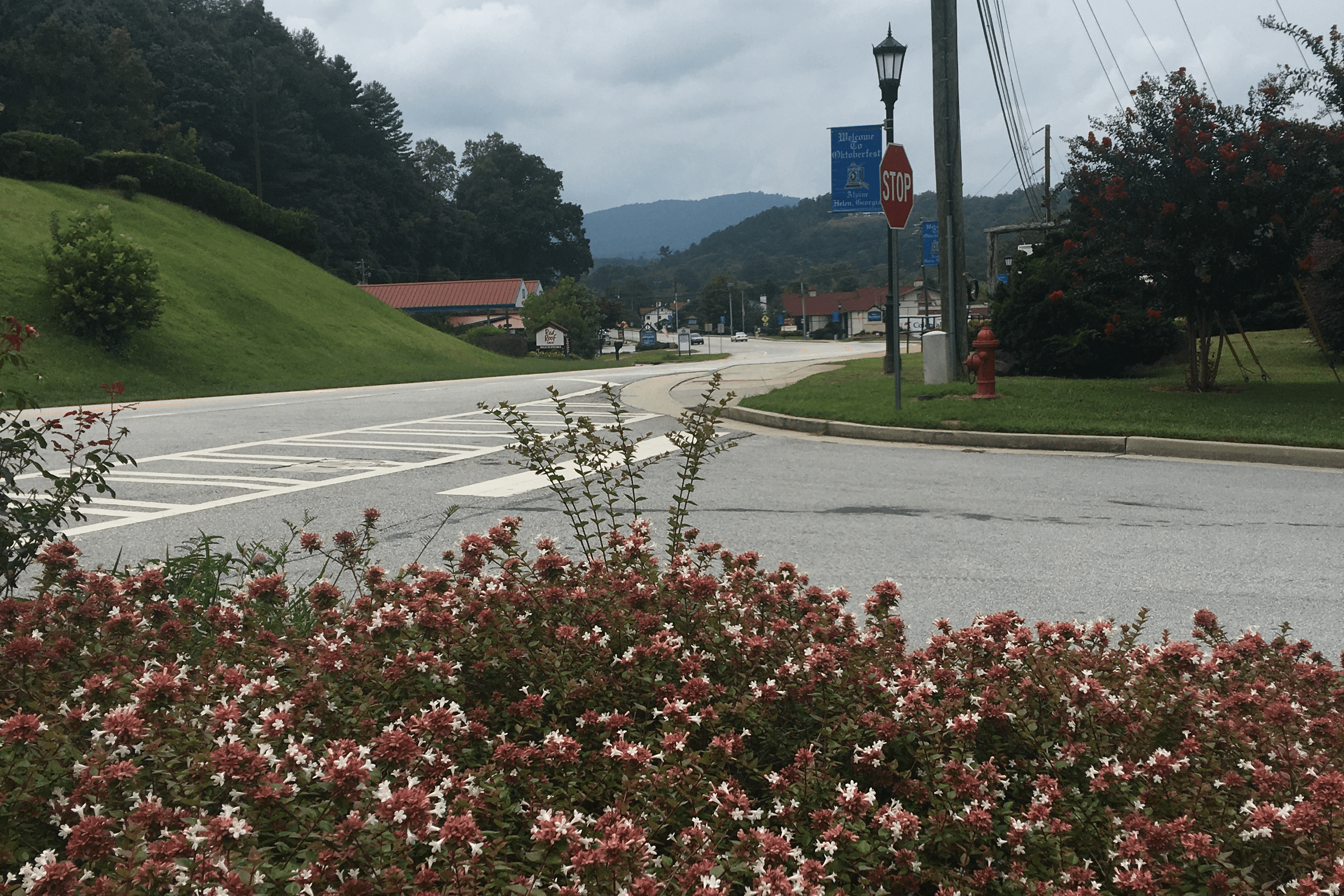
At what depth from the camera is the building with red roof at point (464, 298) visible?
82125 mm

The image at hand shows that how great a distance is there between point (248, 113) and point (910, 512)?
296 ft

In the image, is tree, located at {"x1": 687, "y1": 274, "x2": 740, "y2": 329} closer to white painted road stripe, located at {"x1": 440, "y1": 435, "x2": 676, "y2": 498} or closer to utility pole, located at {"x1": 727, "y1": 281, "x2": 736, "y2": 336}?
utility pole, located at {"x1": 727, "y1": 281, "x2": 736, "y2": 336}

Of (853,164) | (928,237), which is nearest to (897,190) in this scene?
(853,164)

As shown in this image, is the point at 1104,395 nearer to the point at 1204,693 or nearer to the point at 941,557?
the point at 941,557

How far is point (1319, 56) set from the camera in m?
14.3

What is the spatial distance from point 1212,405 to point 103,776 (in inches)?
573

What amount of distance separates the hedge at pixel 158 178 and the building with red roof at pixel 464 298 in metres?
23.2

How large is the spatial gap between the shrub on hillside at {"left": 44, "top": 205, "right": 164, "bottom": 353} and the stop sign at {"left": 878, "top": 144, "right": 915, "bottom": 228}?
2447cm

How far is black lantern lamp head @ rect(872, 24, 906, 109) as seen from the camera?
17.4 m

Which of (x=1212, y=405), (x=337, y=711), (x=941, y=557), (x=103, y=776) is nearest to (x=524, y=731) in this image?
(x=337, y=711)

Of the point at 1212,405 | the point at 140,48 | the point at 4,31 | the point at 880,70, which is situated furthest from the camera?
the point at 140,48

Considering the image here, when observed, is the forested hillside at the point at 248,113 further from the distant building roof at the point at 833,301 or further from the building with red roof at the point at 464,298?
the distant building roof at the point at 833,301

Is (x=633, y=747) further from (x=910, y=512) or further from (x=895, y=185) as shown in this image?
(x=895, y=185)

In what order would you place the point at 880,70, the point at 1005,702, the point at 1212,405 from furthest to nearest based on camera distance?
the point at 880,70 → the point at 1212,405 → the point at 1005,702
